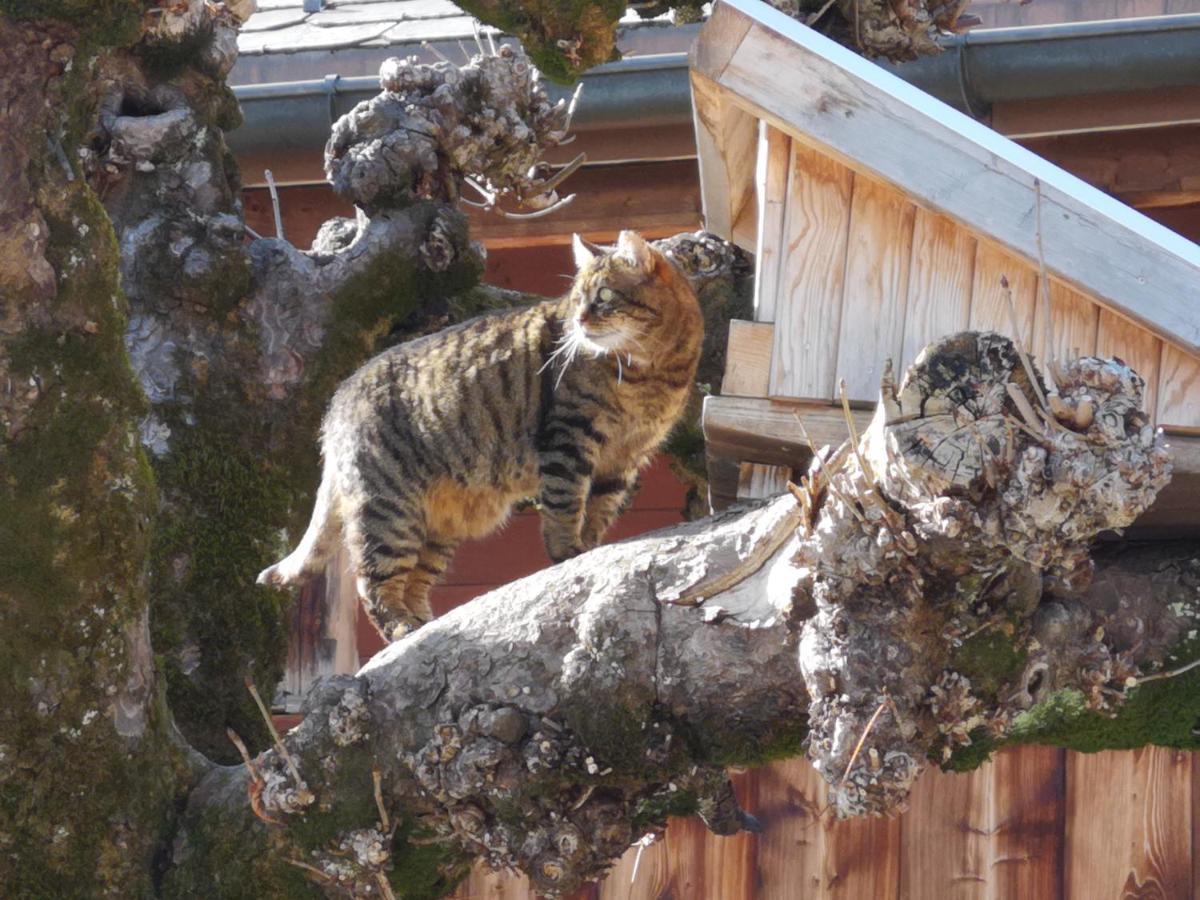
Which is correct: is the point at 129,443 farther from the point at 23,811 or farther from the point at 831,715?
the point at 831,715

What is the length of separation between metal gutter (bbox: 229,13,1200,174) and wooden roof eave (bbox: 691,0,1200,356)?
189 cm

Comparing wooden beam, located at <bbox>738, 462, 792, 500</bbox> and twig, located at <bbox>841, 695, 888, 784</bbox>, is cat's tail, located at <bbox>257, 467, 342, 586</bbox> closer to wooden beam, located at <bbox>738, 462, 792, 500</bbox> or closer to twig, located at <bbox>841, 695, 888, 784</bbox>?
wooden beam, located at <bbox>738, 462, 792, 500</bbox>

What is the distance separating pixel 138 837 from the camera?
11.3ft

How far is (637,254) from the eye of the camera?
196 inches

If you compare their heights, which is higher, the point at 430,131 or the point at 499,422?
the point at 430,131

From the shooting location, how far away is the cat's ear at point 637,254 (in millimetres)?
4961

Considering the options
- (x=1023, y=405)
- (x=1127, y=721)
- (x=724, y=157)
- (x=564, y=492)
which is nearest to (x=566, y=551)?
(x=564, y=492)

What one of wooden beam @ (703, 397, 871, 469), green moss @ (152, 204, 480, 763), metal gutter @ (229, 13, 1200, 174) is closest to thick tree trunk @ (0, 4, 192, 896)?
green moss @ (152, 204, 480, 763)

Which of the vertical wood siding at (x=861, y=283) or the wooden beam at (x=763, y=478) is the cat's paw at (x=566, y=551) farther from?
the vertical wood siding at (x=861, y=283)

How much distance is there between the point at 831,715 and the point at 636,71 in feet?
11.4

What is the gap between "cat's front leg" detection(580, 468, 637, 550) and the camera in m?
5.11

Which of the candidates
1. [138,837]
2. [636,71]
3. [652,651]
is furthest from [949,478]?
[636,71]

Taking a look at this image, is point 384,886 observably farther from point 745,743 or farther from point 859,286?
point 859,286

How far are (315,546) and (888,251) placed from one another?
1.85 m
